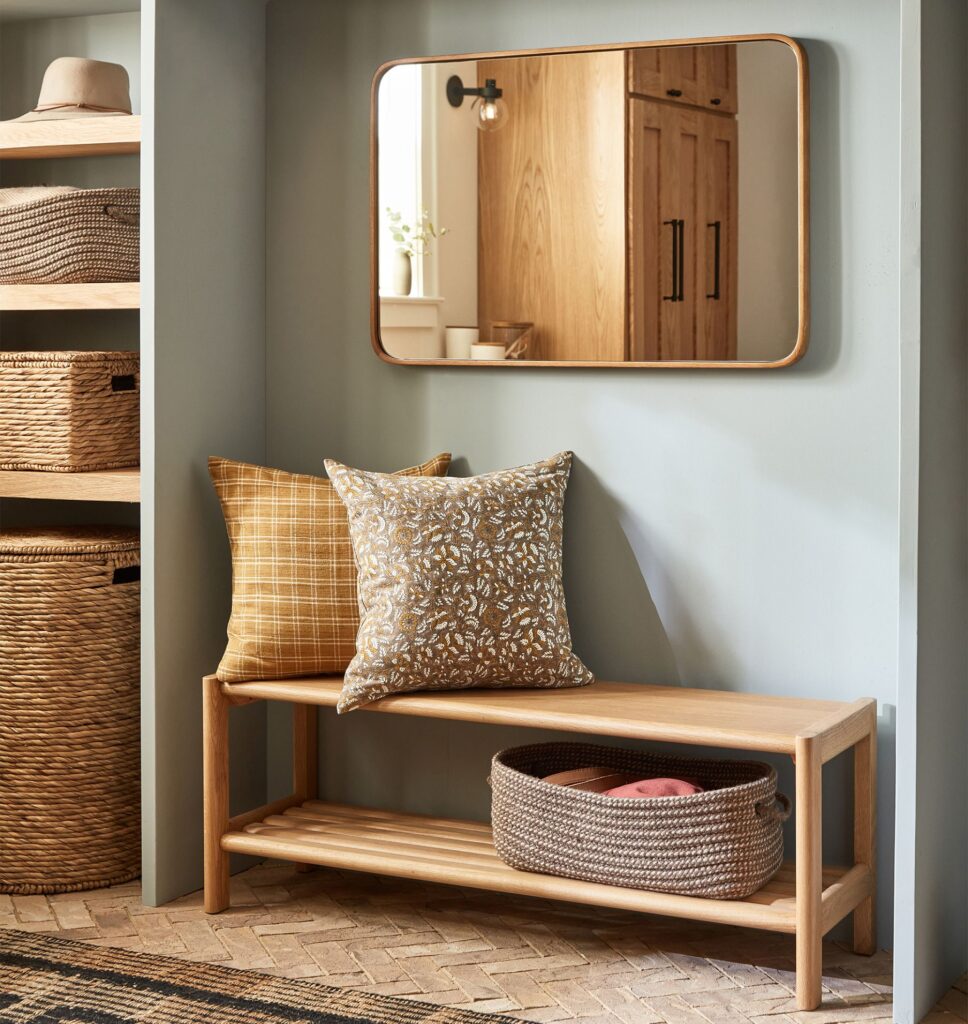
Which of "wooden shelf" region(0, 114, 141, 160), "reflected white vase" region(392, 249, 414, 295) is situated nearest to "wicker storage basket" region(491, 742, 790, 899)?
"reflected white vase" region(392, 249, 414, 295)

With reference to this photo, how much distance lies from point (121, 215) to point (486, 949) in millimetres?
1944

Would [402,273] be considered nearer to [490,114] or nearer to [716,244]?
[490,114]

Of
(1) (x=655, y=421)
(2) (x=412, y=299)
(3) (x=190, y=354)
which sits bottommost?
(1) (x=655, y=421)

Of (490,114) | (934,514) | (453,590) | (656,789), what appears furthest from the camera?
(490,114)

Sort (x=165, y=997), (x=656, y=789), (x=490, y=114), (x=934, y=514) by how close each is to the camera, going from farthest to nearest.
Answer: (x=490, y=114) < (x=656, y=789) < (x=165, y=997) < (x=934, y=514)

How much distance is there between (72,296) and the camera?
3.49m

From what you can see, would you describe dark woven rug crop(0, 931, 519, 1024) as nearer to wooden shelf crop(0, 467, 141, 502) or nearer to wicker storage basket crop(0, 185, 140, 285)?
wooden shelf crop(0, 467, 141, 502)

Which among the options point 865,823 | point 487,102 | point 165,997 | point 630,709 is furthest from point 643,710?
point 487,102

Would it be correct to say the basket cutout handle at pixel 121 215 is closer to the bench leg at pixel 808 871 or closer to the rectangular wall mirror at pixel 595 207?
the rectangular wall mirror at pixel 595 207

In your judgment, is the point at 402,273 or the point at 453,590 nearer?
the point at 453,590

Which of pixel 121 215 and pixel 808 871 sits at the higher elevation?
pixel 121 215

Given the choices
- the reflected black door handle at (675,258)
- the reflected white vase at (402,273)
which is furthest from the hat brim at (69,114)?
the reflected black door handle at (675,258)

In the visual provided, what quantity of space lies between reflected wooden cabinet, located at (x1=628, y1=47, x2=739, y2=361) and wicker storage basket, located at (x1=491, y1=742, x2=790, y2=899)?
97 cm

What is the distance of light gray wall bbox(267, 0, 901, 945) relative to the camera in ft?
10.3
